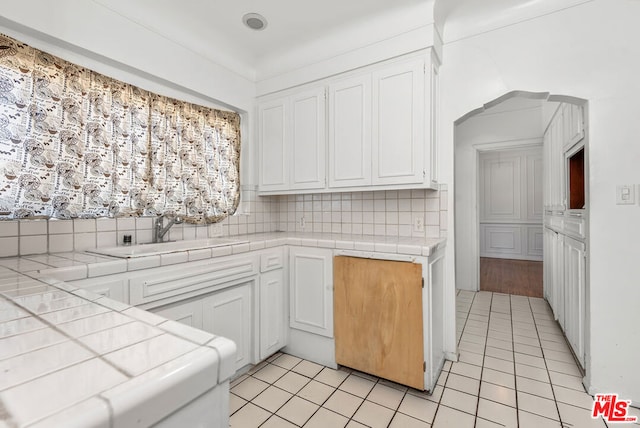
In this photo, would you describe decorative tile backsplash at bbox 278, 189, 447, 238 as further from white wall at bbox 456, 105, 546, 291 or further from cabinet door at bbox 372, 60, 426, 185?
white wall at bbox 456, 105, 546, 291

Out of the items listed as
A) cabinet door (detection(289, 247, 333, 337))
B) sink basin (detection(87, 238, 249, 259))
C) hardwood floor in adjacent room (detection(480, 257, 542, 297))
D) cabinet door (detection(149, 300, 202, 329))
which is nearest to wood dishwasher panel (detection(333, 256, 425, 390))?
cabinet door (detection(289, 247, 333, 337))

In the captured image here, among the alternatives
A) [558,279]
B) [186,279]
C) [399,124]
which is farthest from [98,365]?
[558,279]

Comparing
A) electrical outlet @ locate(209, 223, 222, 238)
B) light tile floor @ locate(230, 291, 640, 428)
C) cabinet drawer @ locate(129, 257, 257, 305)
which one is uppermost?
electrical outlet @ locate(209, 223, 222, 238)

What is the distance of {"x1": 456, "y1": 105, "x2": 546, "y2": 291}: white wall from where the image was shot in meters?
3.80

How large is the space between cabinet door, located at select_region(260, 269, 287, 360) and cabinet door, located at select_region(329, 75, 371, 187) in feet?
2.90

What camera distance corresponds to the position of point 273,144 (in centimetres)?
277

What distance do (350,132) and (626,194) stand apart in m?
1.71

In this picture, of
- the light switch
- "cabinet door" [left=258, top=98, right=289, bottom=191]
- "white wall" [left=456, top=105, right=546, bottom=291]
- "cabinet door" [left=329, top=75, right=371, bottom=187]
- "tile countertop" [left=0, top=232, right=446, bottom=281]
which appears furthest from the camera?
"white wall" [left=456, top=105, right=546, bottom=291]

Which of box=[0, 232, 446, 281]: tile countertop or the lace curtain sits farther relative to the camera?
the lace curtain

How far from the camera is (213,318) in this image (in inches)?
71.8

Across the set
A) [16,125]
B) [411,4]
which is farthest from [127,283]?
[411,4]

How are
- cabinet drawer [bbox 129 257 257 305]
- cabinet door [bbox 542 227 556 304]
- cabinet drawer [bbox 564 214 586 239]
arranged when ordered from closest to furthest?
cabinet drawer [bbox 129 257 257 305]
cabinet drawer [bbox 564 214 586 239]
cabinet door [bbox 542 227 556 304]

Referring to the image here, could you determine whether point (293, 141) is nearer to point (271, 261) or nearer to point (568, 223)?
point (271, 261)

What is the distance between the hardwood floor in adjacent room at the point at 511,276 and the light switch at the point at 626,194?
96.5 inches
